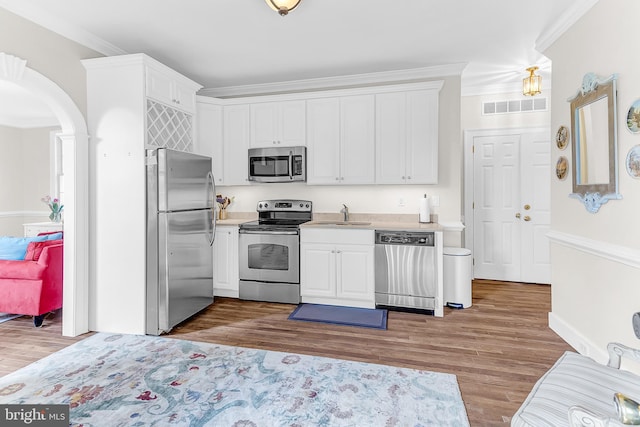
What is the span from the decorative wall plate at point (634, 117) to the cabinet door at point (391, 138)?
2.07m

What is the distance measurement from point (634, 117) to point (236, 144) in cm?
388

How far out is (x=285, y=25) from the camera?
9.90 ft

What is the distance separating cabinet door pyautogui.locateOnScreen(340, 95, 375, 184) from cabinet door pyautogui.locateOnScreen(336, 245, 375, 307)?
88 cm

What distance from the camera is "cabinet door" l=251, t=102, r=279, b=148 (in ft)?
14.0

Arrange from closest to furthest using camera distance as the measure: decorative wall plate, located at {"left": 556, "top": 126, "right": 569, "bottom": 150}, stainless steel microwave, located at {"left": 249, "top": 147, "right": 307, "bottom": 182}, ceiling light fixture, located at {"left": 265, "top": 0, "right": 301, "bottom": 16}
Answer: ceiling light fixture, located at {"left": 265, "top": 0, "right": 301, "bottom": 16} < decorative wall plate, located at {"left": 556, "top": 126, "right": 569, "bottom": 150} < stainless steel microwave, located at {"left": 249, "top": 147, "right": 307, "bottom": 182}

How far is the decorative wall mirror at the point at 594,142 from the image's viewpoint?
2.18m

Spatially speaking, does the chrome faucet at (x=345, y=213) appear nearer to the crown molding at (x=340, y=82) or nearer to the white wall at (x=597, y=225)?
the crown molding at (x=340, y=82)

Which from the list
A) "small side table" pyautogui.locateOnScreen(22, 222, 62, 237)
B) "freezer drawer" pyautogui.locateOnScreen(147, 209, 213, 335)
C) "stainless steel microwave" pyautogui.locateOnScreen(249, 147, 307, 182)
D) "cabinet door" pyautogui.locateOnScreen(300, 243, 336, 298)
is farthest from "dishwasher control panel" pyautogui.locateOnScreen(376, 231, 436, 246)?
"small side table" pyautogui.locateOnScreen(22, 222, 62, 237)

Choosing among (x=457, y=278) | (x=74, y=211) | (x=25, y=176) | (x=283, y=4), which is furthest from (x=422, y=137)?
(x=25, y=176)

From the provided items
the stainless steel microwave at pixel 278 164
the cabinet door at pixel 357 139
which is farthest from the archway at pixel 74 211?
the cabinet door at pixel 357 139

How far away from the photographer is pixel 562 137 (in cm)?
289

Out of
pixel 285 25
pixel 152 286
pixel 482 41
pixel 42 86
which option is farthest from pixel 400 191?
pixel 42 86

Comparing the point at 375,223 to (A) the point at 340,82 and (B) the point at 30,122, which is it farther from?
(B) the point at 30,122

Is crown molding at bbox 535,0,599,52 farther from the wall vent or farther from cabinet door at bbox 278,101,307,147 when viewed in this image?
cabinet door at bbox 278,101,307,147
